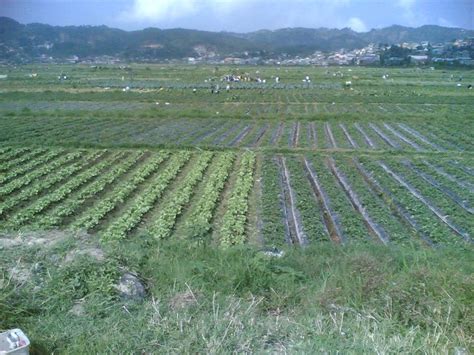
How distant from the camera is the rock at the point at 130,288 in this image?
504 centimetres

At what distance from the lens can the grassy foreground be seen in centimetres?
399

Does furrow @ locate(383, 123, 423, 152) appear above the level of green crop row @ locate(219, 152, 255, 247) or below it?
above

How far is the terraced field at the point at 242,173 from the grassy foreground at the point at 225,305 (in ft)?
12.5

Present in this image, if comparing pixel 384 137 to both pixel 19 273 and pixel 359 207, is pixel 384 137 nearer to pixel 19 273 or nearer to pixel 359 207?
pixel 359 207

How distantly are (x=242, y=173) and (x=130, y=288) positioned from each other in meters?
11.2

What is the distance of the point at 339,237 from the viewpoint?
10.8 metres

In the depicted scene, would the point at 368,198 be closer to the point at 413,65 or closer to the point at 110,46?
the point at 413,65

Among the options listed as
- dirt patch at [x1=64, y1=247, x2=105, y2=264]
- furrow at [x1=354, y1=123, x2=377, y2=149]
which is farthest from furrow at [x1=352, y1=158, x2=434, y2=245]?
dirt patch at [x1=64, y1=247, x2=105, y2=264]

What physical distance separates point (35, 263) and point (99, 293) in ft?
3.66

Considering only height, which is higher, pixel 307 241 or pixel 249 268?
pixel 249 268

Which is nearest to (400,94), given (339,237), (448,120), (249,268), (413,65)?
(448,120)

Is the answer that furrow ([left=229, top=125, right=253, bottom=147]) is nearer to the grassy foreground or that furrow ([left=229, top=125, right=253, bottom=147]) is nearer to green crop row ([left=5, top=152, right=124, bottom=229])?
green crop row ([left=5, top=152, right=124, bottom=229])

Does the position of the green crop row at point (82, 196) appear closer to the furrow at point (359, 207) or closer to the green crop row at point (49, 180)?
the green crop row at point (49, 180)

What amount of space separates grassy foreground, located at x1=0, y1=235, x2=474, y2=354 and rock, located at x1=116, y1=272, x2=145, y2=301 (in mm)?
91
